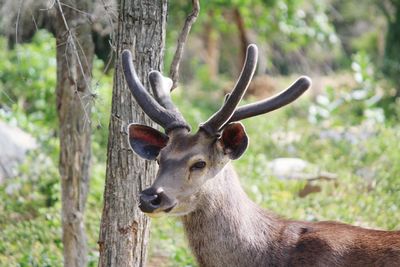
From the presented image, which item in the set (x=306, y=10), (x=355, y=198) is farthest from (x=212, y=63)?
(x=355, y=198)

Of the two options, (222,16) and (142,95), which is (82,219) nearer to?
(142,95)

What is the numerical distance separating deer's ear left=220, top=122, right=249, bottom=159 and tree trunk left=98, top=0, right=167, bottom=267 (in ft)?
2.60

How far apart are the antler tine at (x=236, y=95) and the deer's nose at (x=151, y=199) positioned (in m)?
0.53

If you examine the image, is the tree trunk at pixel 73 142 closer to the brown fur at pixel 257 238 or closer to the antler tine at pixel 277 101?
the brown fur at pixel 257 238

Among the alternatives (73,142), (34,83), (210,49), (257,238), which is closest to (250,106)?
(257,238)

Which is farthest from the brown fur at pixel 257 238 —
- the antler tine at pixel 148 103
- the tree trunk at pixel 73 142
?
A: the tree trunk at pixel 73 142

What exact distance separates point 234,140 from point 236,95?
0.34 metres

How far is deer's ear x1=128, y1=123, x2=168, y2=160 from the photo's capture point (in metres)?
5.65

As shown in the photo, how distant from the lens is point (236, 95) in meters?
5.25

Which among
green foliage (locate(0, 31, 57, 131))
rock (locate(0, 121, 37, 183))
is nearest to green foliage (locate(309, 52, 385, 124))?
green foliage (locate(0, 31, 57, 131))

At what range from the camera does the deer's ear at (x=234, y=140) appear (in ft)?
17.7

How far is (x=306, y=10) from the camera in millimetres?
17281

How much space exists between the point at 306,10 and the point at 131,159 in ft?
38.9

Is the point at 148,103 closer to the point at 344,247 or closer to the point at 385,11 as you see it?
the point at 344,247
